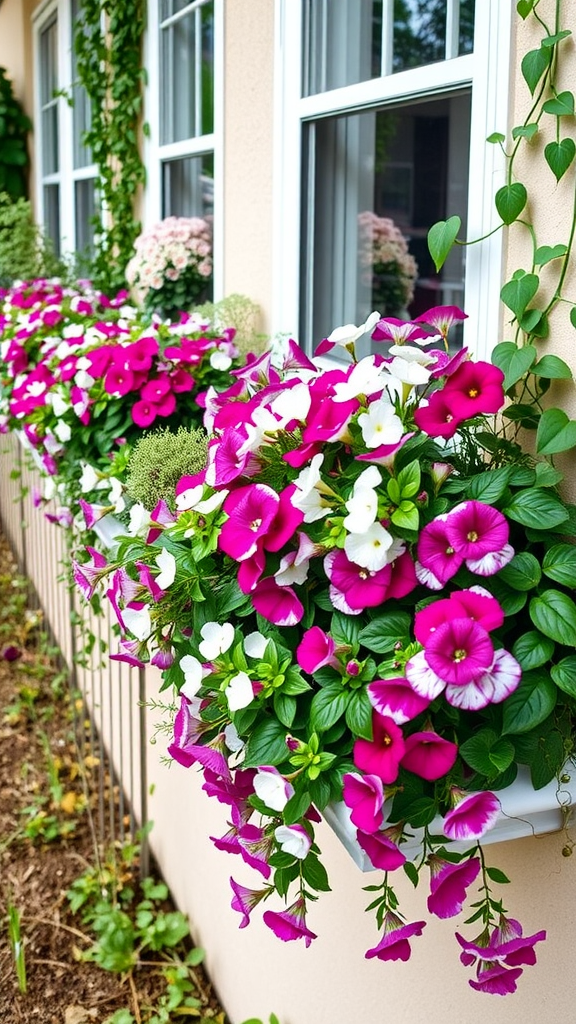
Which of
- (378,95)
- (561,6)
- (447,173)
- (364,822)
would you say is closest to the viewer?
(364,822)

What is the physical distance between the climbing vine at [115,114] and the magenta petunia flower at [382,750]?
2867 millimetres

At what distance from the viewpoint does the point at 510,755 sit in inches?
43.1

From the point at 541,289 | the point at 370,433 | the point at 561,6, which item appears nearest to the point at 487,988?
the point at 370,433

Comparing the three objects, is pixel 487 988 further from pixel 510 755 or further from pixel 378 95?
pixel 378 95

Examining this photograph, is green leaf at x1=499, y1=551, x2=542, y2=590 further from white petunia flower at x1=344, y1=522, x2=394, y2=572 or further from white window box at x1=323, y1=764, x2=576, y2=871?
white window box at x1=323, y1=764, x2=576, y2=871

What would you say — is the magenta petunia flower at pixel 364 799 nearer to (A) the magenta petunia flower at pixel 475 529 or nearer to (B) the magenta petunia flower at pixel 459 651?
(B) the magenta petunia flower at pixel 459 651

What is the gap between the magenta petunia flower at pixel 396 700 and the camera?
103 cm

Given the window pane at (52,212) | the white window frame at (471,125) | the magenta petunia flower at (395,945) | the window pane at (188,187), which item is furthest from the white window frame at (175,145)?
the window pane at (52,212)

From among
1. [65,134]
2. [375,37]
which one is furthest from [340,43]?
[65,134]

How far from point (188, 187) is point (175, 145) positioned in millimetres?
140

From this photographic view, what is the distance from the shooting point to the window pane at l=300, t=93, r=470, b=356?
2.26 metres

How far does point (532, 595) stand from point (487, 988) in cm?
46

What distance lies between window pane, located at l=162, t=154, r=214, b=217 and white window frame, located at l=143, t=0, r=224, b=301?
23mm

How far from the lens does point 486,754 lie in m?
1.09
